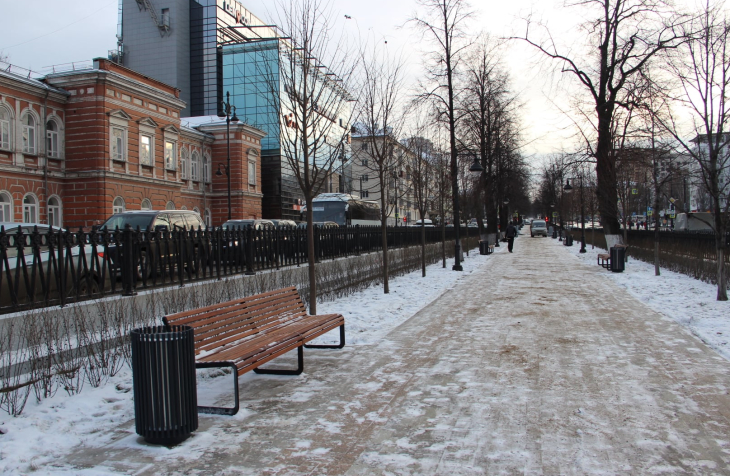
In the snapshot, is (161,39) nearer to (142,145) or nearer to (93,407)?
(142,145)

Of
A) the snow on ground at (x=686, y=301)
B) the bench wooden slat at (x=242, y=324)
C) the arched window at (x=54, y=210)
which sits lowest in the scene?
the snow on ground at (x=686, y=301)

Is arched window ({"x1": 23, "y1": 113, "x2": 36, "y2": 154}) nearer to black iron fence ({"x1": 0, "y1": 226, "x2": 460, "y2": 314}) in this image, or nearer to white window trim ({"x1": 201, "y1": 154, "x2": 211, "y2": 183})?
white window trim ({"x1": 201, "y1": 154, "x2": 211, "y2": 183})

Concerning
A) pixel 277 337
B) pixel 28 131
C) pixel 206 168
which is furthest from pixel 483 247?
pixel 206 168

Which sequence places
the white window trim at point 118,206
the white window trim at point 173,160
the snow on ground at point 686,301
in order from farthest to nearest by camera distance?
1. the white window trim at point 173,160
2. the white window trim at point 118,206
3. the snow on ground at point 686,301

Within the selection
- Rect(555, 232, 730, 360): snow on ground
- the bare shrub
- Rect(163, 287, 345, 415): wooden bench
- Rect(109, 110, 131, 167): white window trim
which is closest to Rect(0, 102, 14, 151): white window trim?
Rect(109, 110, 131, 167): white window trim

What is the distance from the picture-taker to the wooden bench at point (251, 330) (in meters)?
4.71

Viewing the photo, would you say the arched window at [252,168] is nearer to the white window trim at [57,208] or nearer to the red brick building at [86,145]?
the red brick building at [86,145]

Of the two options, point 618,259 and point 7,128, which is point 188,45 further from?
point 618,259

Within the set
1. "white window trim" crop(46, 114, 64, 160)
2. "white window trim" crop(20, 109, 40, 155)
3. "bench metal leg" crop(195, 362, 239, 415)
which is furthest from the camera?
"white window trim" crop(46, 114, 64, 160)

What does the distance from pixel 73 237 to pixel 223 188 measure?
45094 mm

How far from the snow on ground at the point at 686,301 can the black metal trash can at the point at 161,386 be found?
635cm

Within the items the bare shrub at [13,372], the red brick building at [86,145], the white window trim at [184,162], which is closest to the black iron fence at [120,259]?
the bare shrub at [13,372]

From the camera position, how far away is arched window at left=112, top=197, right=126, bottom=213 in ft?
114

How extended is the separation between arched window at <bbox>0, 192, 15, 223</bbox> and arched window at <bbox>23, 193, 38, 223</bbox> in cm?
97
